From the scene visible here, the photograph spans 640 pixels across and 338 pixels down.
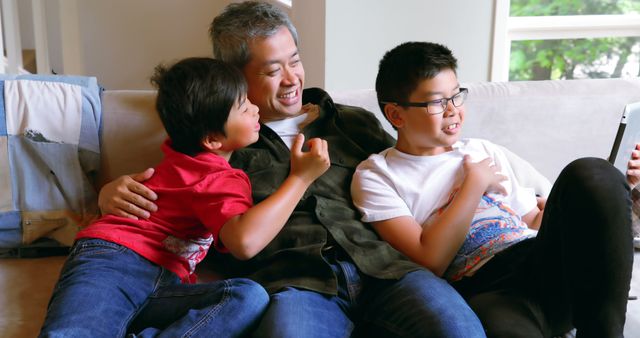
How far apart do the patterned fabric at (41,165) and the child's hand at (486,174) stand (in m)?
0.95

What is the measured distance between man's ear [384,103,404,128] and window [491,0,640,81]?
5.03ft

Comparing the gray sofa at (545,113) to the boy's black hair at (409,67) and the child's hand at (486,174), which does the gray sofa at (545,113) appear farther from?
the child's hand at (486,174)

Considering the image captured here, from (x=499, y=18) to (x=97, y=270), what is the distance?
2180mm

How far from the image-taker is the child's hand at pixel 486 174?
5.34ft

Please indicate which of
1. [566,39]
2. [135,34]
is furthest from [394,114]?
[135,34]

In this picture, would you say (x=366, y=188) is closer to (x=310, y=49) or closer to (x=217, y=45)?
(x=217, y=45)

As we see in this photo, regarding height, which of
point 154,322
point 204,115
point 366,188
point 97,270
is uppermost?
point 204,115

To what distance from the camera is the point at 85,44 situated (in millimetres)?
4727

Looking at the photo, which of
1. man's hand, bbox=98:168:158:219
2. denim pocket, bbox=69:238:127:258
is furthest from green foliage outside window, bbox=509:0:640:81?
denim pocket, bbox=69:238:127:258

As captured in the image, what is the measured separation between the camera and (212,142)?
1.59 metres

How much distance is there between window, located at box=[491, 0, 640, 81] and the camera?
3.31m

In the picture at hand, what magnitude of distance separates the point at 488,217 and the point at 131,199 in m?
0.79

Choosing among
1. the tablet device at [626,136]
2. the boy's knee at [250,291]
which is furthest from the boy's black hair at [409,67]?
the boy's knee at [250,291]

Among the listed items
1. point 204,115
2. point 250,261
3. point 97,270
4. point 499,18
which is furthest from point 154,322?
point 499,18
